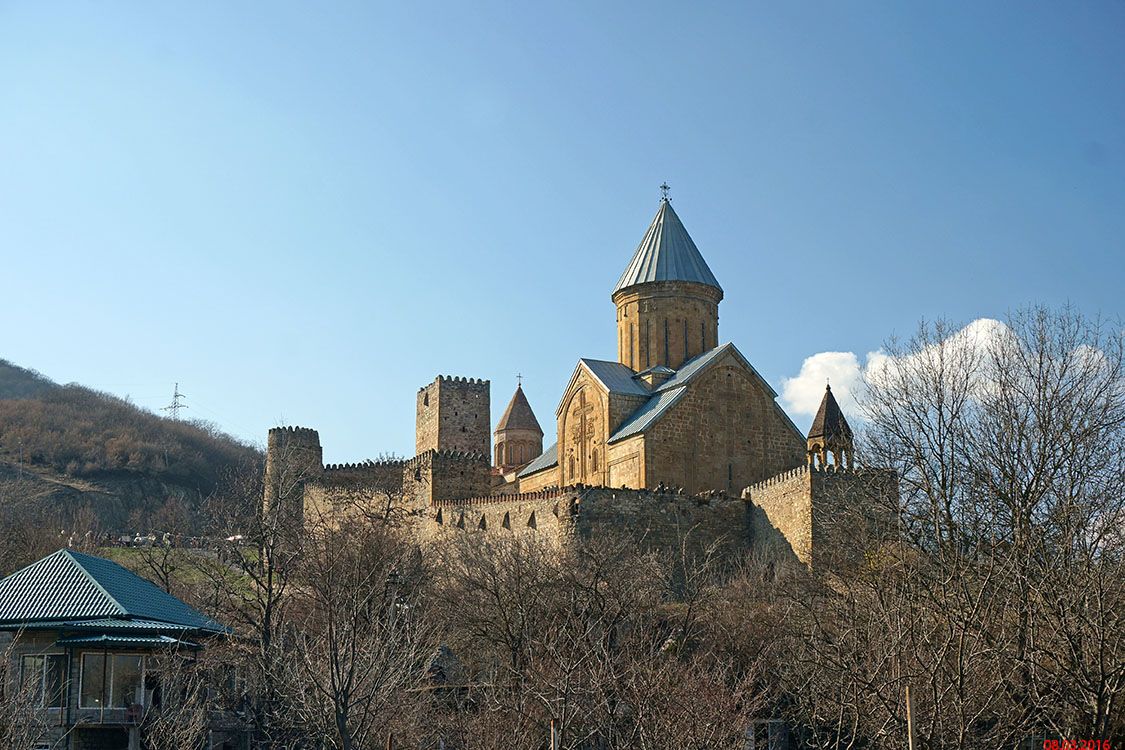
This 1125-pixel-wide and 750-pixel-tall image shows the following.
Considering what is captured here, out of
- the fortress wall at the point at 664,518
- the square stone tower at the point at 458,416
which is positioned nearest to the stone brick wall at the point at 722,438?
the fortress wall at the point at 664,518

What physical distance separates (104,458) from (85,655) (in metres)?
62.5

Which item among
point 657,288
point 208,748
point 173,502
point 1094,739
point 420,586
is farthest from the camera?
point 173,502

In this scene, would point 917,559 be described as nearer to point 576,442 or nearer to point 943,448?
point 943,448

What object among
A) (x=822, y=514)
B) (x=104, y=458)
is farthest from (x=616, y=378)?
(x=104, y=458)

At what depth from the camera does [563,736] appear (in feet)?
56.1

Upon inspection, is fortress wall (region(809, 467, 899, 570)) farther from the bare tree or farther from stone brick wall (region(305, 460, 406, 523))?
stone brick wall (region(305, 460, 406, 523))

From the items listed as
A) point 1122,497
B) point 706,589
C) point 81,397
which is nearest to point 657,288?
point 706,589

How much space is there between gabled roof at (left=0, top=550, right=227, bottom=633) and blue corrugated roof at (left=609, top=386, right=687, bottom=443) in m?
13.6

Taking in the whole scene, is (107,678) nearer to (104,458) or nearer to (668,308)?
(668,308)

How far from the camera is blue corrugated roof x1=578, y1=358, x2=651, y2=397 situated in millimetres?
36312

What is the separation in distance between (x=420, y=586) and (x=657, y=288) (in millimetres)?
13936

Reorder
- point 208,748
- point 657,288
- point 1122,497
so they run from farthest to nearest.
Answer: point 657,288, point 208,748, point 1122,497

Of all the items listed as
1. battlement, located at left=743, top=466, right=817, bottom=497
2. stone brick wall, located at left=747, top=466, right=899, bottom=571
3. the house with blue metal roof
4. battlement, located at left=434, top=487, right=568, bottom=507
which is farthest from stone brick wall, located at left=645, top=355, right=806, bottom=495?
the house with blue metal roof

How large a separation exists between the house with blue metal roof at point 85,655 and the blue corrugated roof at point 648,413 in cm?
1506
